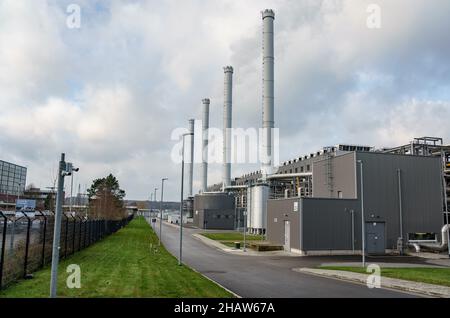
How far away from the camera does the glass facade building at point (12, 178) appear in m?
136

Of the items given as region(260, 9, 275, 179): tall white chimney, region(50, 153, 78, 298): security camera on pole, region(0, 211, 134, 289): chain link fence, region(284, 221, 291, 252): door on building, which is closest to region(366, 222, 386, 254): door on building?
region(284, 221, 291, 252): door on building

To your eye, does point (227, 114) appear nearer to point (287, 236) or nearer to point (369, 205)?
point (287, 236)

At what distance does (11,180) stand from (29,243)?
143402 millimetres

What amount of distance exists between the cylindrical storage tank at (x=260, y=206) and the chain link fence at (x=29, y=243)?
43109mm

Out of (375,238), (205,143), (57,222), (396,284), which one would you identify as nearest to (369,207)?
(375,238)

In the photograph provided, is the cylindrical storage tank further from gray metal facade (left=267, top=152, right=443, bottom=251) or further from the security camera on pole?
the security camera on pole

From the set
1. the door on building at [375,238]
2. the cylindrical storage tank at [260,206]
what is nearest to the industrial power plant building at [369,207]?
the door on building at [375,238]

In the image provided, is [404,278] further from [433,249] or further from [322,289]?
[433,249]

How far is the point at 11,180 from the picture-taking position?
14362 centimetres

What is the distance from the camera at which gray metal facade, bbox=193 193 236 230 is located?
88812 millimetres

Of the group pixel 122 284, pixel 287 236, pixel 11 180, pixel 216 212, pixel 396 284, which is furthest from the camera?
pixel 11 180

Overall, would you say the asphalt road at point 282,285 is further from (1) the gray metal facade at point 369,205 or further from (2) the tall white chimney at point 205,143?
(2) the tall white chimney at point 205,143
